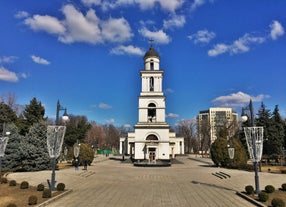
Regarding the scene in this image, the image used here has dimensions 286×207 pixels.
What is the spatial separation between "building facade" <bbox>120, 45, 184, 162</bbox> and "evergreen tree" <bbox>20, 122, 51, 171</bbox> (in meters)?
20.7

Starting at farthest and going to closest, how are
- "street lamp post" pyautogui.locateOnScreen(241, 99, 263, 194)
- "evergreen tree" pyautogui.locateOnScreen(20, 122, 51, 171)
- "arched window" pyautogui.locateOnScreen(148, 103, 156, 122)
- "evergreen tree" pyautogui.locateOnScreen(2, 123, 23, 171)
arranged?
"arched window" pyautogui.locateOnScreen(148, 103, 156, 122), "evergreen tree" pyautogui.locateOnScreen(2, 123, 23, 171), "evergreen tree" pyautogui.locateOnScreen(20, 122, 51, 171), "street lamp post" pyautogui.locateOnScreen(241, 99, 263, 194)

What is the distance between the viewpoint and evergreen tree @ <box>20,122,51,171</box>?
30188 mm

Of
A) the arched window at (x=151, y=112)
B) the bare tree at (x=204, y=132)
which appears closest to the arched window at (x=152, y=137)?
the arched window at (x=151, y=112)

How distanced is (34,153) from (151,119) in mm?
25720

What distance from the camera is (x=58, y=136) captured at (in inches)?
744

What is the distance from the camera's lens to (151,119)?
52.1 meters

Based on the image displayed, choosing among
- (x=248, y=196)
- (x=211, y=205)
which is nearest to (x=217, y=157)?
(x=248, y=196)

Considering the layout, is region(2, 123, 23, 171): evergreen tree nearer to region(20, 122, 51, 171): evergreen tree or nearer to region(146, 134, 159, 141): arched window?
region(20, 122, 51, 171): evergreen tree

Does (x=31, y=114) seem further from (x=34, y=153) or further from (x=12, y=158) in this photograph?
(x=34, y=153)

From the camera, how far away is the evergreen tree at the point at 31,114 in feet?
144

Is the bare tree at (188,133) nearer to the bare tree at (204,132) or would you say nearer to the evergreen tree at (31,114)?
the bare tree at (204,132)

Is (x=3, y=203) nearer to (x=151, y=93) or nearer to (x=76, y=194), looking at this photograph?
(x=76, y=194)

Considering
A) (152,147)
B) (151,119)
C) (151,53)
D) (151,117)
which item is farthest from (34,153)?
(151,53)

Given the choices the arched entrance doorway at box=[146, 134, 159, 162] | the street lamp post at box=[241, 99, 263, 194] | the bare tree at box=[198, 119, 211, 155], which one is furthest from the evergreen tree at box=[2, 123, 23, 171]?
the bare tree at box=[198, 119, 211, 155]
